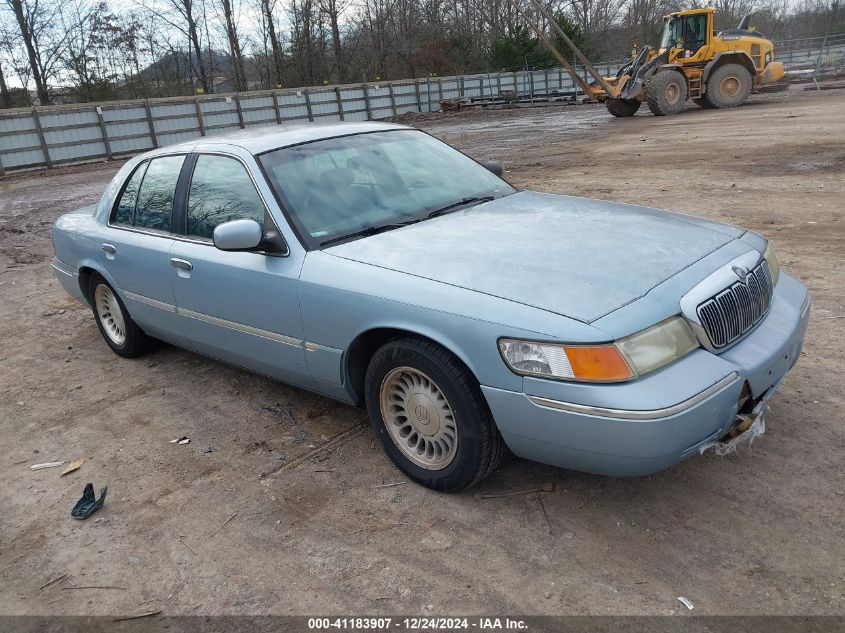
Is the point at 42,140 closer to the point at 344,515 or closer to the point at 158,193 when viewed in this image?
the point at 158,193

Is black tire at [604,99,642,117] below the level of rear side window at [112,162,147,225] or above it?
below

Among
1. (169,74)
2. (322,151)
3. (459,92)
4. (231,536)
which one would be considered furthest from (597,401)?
(169,74)

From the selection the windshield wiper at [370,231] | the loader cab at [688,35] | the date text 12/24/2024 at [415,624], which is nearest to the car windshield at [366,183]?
the windshield wiper at [370,231]

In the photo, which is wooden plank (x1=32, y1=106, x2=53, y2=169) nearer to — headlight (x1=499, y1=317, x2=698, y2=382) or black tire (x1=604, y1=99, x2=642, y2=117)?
black tire (x1=604, y1=99, x2=642, y2=117)

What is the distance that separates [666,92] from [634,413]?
22.6 metres

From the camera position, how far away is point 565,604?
8.07 feet

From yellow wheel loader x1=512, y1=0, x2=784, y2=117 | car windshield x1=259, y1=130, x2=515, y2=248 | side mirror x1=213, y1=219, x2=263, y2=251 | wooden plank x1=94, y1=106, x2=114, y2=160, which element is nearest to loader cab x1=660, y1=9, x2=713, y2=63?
yellow wheel loader x1=512, y1=0, x2=784, y2=117

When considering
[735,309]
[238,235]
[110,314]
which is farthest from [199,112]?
[735,309]

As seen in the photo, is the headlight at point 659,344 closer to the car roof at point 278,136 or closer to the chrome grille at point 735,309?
the chrome grille at point 735,309

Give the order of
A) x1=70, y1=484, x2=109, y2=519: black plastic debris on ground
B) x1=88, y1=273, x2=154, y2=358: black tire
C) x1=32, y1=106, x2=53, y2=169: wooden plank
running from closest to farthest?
x1=70, y1=484, x2=109, y2=519: black plastic debris on ground → x1=88, y1=273, x2=154, y2=358: black tire → x1=32, y1=106, x2=53, y2=169: wooden plank

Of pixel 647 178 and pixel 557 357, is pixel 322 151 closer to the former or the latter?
pixel 557 357

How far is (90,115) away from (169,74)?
53.9 feet

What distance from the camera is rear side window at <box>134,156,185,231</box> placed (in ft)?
14.4

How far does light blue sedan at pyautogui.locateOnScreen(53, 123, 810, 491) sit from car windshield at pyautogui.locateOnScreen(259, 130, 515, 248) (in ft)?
0.04
